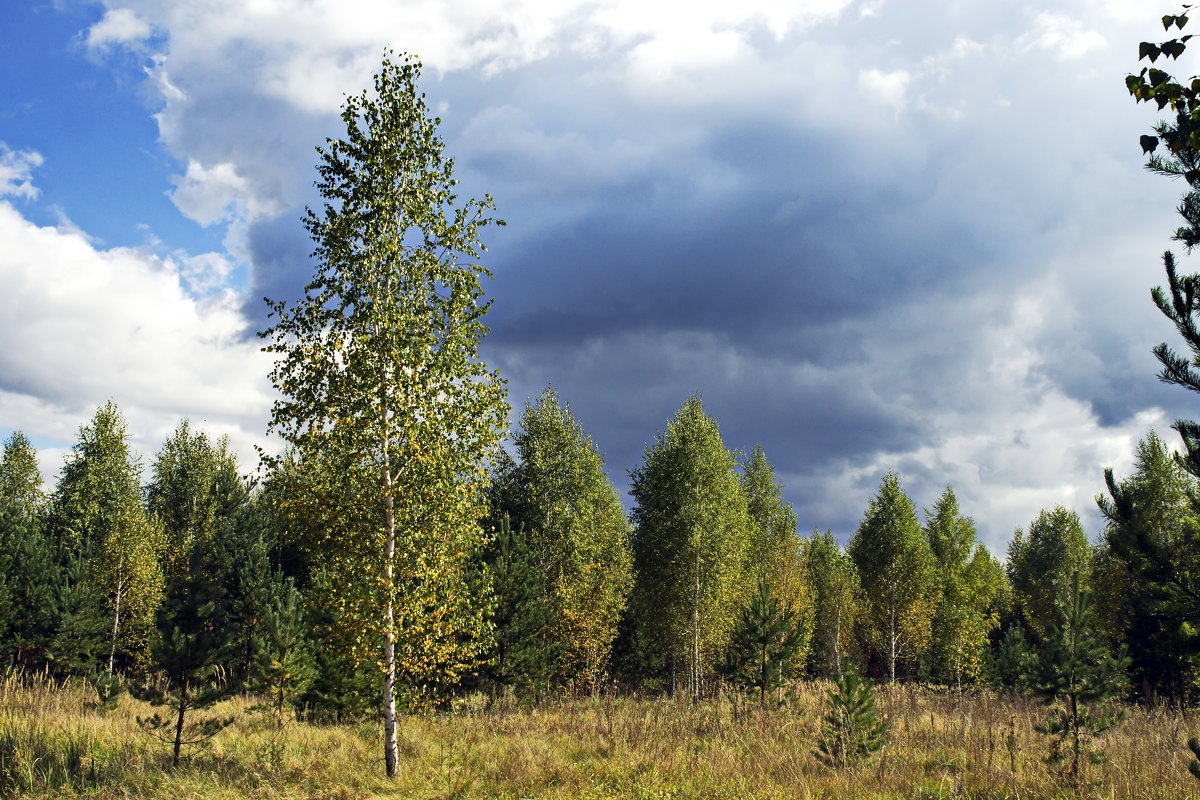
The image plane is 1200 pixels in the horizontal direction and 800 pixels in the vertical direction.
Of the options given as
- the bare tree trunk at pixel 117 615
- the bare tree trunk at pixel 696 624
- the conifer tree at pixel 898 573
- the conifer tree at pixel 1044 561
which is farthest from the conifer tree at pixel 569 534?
the conifer tree at pixel 1044 561

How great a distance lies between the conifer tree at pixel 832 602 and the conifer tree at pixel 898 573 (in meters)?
3.95

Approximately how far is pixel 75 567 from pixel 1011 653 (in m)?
42.8

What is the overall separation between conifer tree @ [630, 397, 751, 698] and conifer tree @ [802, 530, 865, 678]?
62.0ft

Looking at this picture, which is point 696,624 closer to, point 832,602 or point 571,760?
point 571,760

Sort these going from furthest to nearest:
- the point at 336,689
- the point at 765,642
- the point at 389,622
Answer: the point at 336,689, the point at 765,642, the point at 389,622

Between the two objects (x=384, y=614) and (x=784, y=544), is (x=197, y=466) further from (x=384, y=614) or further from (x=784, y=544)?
(x=384, y=614)

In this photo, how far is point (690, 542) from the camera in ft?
103

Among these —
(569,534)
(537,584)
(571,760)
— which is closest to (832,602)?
(569,534)

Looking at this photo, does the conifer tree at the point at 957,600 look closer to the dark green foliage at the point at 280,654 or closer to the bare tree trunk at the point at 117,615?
the dark green foliage at the point at 280,654

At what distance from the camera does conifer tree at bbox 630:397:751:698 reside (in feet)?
103

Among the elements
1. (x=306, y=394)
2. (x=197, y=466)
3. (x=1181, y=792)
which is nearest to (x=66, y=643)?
(x=197, y=466)

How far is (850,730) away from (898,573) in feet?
99.2

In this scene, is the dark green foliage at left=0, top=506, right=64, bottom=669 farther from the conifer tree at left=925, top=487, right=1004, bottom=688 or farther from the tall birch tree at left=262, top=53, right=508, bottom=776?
the conifer tree at left=925, top=487, right=1004, bottom=688

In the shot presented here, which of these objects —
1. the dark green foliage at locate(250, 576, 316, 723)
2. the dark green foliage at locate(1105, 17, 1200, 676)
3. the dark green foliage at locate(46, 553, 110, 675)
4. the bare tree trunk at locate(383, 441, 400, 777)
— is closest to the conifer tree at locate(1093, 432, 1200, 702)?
the dark green foliage at locate(1105, 17, 1200, 676)
